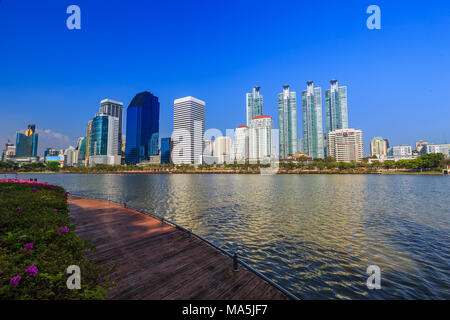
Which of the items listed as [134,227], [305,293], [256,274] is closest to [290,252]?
[305,293]

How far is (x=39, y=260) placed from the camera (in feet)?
20.3

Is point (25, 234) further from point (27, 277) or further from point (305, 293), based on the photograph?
point (305, 293)

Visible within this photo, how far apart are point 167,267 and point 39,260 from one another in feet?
15.8

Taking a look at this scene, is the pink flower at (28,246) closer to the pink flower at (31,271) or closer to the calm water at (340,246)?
the pink flower at (31,271)

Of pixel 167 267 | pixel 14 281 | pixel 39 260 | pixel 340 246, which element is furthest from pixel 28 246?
pixel 340 246

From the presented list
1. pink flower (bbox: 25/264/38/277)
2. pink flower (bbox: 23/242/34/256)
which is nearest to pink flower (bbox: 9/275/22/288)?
pink flower (bbox: 25/264/38/277)

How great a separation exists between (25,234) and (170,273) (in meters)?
5.94

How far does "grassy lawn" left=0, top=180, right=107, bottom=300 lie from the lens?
4.94m

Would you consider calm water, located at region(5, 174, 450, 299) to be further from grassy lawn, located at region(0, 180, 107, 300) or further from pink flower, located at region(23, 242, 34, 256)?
pink flower, located at region(23, 242, 34, 256)

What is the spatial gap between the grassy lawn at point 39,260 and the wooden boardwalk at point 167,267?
51.7 inches

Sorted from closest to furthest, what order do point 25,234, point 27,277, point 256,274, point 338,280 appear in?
point 27,277, point 25,234, point 256,274, point 338,280

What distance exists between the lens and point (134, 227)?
15.4 metres
